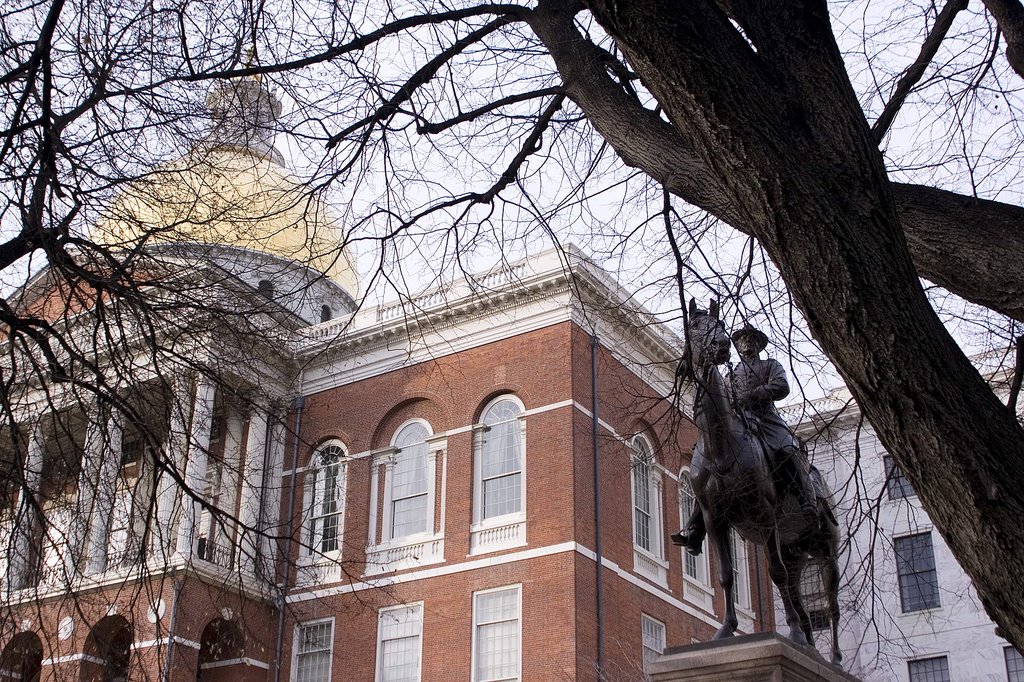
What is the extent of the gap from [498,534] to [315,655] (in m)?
6.25

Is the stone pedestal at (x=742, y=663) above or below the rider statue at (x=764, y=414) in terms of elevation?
below

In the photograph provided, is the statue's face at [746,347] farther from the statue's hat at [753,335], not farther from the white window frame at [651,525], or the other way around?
the white window frame at [651,525]

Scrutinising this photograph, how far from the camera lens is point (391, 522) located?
3209 cm

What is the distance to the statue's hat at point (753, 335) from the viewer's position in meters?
8.80

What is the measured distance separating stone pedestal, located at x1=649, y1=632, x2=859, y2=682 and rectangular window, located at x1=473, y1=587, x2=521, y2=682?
1824 cm

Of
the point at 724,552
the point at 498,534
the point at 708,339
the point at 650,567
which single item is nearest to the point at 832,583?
the point at 724,552

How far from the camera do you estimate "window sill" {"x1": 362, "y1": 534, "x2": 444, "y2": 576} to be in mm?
30750

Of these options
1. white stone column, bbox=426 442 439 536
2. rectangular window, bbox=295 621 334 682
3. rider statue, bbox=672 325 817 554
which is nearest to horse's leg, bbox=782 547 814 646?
rider statue, bbox=672 325 817 554

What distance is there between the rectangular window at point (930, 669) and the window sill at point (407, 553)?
17.6 m

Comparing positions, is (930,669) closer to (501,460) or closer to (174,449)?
(501,460)

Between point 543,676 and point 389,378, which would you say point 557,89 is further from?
point 389,378

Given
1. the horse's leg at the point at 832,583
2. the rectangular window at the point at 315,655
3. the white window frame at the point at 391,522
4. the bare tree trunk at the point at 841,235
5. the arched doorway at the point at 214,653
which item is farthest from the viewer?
the arched doorway at the point at 214,653

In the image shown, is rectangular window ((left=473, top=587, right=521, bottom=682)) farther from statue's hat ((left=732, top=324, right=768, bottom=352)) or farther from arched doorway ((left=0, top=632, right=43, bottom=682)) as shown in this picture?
statue's hat ((left=732, top=324, right=768, bottom=352))

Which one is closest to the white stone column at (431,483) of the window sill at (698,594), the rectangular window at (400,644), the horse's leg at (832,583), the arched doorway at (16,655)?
the rectangular window at (400,644)
